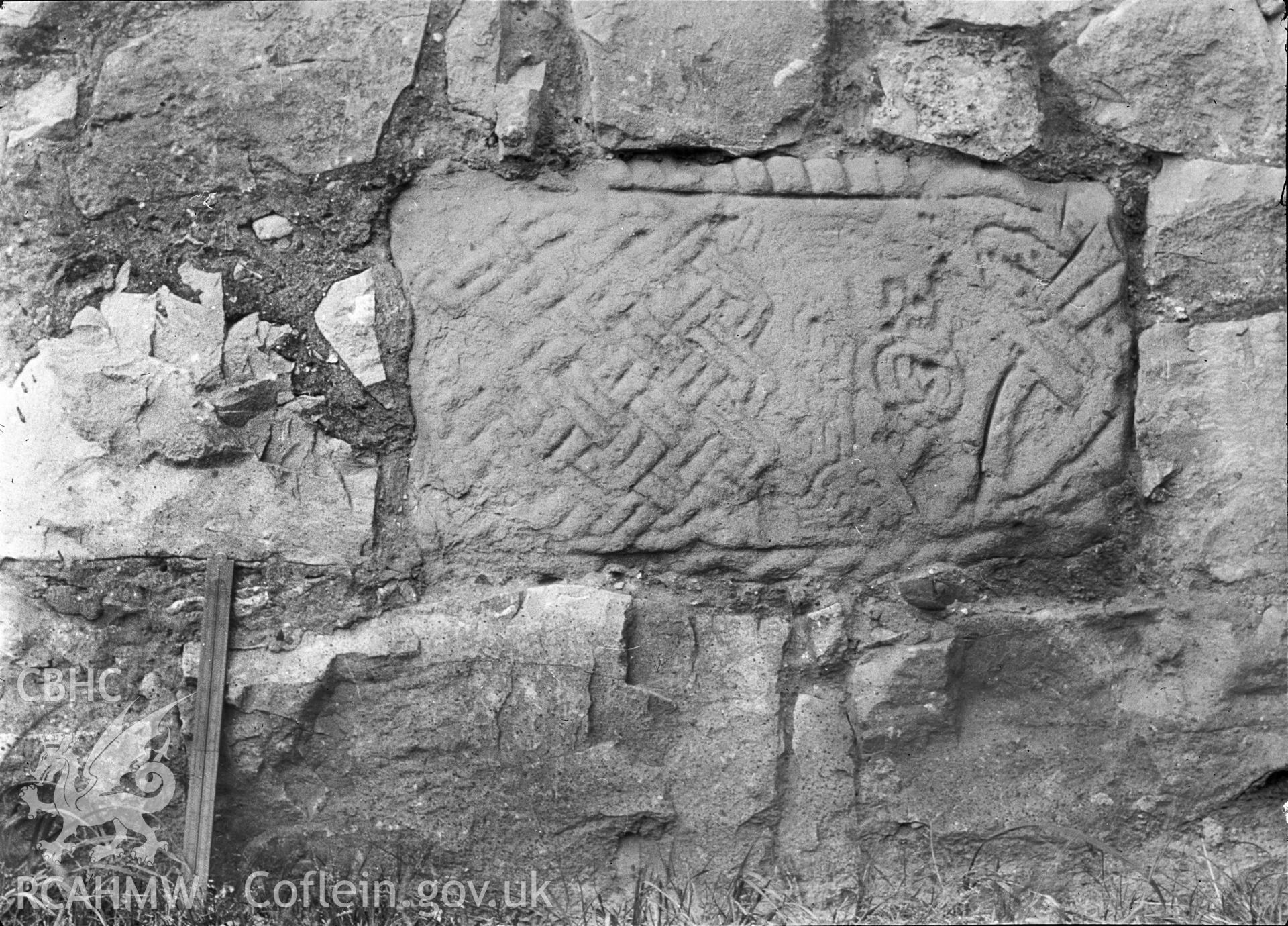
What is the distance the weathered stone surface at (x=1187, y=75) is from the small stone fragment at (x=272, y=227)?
52.6 inches

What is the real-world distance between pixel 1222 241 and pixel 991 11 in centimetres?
55

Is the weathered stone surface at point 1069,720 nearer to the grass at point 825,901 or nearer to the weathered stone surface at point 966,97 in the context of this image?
the grass at point 825,901

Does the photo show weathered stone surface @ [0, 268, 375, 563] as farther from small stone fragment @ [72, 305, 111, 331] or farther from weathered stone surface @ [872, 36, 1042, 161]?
weathered stone surface @ [872, 36, 1042, 161]

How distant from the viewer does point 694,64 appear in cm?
216

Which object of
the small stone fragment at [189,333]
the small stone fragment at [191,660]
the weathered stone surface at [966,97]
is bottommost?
the small stone fragment at [191,660]

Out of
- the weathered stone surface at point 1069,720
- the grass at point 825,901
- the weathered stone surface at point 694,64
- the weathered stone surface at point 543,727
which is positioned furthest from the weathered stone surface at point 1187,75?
the grass at point 825,901

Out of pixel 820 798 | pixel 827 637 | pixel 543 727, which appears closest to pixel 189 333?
pixel 543 727

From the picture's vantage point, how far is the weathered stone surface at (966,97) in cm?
218

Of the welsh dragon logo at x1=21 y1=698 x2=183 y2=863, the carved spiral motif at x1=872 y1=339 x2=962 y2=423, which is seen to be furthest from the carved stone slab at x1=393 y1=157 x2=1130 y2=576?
the welsh dragon logo at x1=21 y1=698 x2=183 y2=863

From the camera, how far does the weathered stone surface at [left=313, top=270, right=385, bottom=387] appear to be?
86.2 inches

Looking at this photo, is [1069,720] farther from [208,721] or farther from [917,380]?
[208,721]

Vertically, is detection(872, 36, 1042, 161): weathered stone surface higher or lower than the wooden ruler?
higher

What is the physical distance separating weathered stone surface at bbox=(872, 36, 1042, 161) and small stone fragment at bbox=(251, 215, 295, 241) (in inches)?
40.2

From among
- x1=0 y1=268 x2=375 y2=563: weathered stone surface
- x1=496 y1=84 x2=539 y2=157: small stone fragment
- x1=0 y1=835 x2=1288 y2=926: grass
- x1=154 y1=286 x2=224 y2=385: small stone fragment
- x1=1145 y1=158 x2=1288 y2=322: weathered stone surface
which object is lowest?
x1=0 y1=835 x2=1288 y2=926: grass
